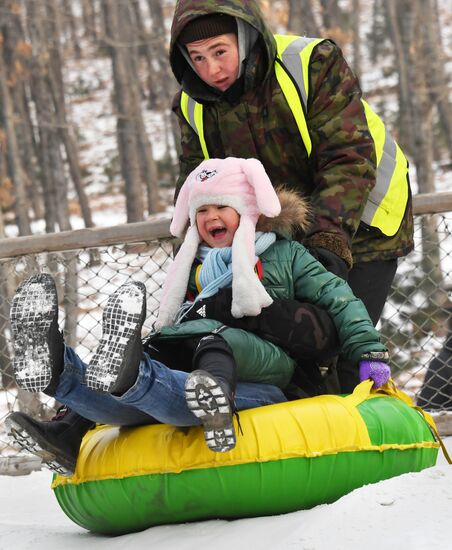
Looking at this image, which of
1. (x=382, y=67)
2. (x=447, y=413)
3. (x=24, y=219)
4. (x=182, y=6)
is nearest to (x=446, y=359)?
(x=447, y=413)

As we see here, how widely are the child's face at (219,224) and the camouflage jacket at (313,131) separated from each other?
33 cm

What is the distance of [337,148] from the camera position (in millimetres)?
3844

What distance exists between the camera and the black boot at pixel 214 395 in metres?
2.83

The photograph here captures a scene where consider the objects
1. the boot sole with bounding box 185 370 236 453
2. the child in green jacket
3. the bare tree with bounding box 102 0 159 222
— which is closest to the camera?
the boot sole with bounding box 185 370 236 453

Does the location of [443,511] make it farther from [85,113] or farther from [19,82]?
[85,113]

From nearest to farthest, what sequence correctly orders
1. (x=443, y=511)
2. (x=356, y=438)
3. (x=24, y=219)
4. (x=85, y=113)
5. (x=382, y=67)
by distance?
(x=443, y=511), (x=356, y=438), (x=24, y=219), (x=382, y=67), (x=85, y=113)

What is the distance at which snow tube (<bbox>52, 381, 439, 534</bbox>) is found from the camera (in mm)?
3168

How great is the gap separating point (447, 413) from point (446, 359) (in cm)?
53

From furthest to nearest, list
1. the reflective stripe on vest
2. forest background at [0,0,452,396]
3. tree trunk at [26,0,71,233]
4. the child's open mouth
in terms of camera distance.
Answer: tree trunk at [26,0,71,233]
forest background at [0,0,452,396]
the reflective stripe on vest
the child's open mouth

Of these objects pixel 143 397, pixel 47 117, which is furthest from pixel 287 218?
pixel 47 117

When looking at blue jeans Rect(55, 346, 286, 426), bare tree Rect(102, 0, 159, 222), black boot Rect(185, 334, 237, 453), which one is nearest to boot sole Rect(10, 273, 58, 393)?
blue jeans Rect(55, 346, 286, 426)

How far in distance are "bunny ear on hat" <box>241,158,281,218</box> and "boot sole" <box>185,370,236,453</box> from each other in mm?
938

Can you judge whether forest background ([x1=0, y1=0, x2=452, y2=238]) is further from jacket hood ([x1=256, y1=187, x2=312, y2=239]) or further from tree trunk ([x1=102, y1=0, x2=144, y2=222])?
jacket hood ([x1=256, y1=187, x2=312, y2=239])

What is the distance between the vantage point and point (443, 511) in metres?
2.81
